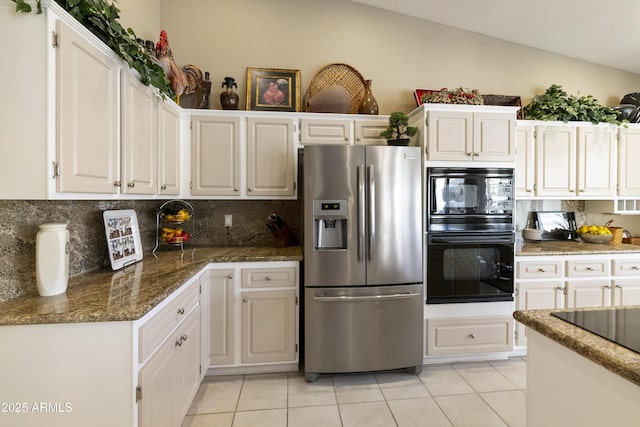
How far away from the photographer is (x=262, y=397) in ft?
7.16

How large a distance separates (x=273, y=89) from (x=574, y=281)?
3.21 metres

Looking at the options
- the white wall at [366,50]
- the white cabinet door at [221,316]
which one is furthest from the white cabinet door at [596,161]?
the white cabinet door at [221,316]

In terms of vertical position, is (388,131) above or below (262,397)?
above

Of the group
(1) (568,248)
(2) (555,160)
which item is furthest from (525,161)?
(1) (568,248)

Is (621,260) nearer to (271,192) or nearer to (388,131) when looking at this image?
(388,131)

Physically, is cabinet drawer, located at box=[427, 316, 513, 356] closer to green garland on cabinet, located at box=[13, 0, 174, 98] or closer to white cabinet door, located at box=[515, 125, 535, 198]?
white cabinet door, located at box=[515, 125, 535, 198]

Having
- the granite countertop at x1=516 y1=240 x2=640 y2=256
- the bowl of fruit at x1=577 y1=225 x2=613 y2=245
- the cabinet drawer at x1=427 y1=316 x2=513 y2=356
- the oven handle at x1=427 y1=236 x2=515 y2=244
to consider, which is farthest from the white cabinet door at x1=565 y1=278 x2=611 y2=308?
the oven handle at x1=427 y1=236 x2=515 y2=244

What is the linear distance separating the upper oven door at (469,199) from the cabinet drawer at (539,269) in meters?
0.38

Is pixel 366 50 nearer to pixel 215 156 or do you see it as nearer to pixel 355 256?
pixel 215 156

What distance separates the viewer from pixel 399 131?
101 inches

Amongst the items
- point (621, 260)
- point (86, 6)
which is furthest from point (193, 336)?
point (621, 260)

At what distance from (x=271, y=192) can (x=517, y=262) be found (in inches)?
87.0

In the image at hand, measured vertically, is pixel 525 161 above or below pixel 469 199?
above

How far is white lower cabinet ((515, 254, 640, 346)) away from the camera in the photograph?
2.68 meters
